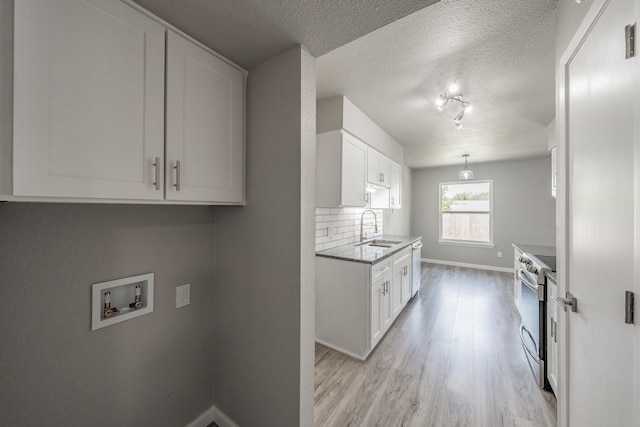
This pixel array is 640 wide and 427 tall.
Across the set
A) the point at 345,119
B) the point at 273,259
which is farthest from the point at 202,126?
the point at 345,119

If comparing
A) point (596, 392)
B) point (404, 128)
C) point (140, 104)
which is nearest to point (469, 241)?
point (404, 128)

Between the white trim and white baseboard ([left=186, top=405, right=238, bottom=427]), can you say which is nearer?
white baseboard ([left=186, top=405, right=238, bottom=427])

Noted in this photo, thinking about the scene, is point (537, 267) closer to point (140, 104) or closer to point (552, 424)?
point (552, 424)

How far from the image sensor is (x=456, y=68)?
1.96 metres

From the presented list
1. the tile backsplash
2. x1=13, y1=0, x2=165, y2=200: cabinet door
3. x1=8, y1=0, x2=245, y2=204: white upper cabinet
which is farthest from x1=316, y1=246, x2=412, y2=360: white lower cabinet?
x1=13, y1=0, x2=165, y2=200: cabinet door

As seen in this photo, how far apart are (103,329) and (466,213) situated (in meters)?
6.81

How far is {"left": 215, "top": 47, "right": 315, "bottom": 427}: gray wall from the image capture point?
1.22 metres

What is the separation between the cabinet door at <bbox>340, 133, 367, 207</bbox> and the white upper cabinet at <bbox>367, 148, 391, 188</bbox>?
161 mm

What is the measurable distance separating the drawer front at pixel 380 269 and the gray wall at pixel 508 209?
428 centimetres

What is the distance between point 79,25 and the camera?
82cm

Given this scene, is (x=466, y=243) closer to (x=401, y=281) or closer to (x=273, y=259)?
(x=401, y=281)

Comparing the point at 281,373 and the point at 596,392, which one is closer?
the point at 596,392

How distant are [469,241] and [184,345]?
637 centimetres

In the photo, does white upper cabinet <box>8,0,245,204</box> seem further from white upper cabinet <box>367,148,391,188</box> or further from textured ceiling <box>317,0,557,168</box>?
white upper cabinet <box>367,148,391,188</box>
